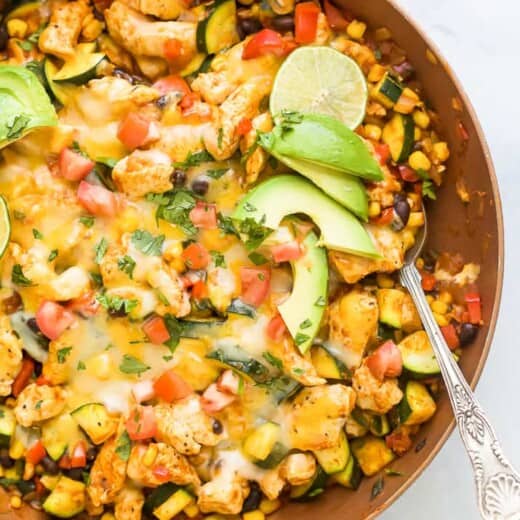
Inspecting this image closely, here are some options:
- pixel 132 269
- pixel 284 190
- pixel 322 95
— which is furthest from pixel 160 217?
pixel 322 95

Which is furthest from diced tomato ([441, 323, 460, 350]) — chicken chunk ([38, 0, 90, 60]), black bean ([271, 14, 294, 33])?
chicken chunk ([38, 0, 90, 60])

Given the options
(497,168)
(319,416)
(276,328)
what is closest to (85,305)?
(276,328)

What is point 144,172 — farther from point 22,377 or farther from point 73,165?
point 22,377

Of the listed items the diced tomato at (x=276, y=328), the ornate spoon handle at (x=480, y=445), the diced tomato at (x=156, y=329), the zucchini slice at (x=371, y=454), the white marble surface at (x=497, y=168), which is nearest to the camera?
the ornate spoon handle at (x=480, y=445)

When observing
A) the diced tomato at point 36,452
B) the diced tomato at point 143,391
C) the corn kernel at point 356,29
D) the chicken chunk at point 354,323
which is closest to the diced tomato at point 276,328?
the chicken chunk at point 354,323

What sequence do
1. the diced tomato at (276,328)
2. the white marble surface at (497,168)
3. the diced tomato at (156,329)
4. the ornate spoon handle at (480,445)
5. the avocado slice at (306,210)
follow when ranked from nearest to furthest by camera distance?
the ornate spoon handle at (480,445)
the avocado slice at (306,210)
the diced tomato at (276,328)
the diced tomato at (156,329)
the white marble surface at (497,168)

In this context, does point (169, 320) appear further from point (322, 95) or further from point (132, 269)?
point (322, 95)

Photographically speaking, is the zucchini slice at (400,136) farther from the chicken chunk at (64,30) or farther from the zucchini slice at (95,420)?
the zucchini slice at (95,420)
